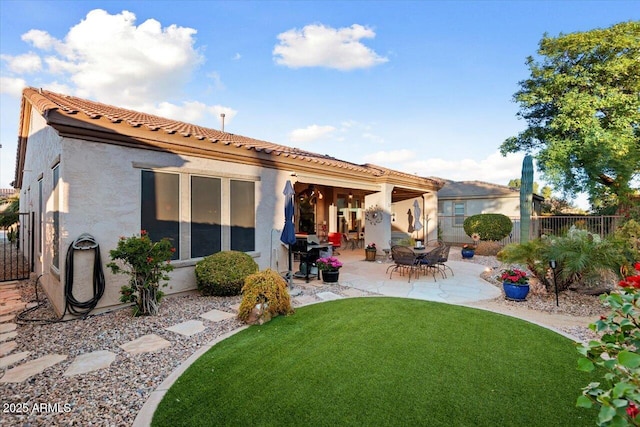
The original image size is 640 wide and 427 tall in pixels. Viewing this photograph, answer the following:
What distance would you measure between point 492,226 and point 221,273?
1476cm

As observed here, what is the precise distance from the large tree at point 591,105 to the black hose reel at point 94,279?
710 inches

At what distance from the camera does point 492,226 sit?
16.4 m

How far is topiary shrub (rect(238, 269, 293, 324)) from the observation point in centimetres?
575

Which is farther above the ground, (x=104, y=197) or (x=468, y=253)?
(x=104, y=197)

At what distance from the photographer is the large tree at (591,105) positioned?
43.9 feet

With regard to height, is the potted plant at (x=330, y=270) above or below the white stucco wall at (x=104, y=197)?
below

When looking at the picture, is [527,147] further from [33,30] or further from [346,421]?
[33,30]

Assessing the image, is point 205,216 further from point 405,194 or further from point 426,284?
point 405,194

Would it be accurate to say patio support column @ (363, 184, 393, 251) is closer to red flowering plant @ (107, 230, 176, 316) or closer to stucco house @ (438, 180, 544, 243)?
stucco house @ (438, 180, 544, 243)

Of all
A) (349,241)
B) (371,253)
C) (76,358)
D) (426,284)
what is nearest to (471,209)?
(349,241)

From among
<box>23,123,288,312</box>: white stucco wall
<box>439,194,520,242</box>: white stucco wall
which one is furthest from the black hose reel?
<box>439,194,520,242</box>: white stucco wall

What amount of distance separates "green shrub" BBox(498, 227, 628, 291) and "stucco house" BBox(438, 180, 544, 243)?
12.4 metres

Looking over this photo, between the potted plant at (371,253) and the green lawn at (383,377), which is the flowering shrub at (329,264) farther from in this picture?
the potted plant at (371,253)

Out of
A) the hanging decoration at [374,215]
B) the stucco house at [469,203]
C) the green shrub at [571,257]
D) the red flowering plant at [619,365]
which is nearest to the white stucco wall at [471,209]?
the stucco house at [469,203]
